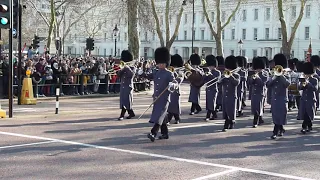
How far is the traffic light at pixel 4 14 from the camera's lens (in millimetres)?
14758

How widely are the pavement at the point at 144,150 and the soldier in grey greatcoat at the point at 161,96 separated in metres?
0.32

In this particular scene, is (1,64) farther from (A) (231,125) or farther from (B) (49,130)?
(A) (231,125)

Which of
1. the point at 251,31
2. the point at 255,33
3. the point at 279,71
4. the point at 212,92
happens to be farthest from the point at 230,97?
the point at 251,31

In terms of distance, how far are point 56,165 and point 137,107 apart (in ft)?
34.6

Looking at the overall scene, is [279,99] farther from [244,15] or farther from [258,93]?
[244,15]

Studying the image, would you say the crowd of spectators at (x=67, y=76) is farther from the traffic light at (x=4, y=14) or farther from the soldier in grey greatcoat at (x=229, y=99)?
the soldier in grey greatcoat at (x=229, y=99)

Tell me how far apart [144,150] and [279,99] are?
152 inches

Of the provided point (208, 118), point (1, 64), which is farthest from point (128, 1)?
point (208, 118)

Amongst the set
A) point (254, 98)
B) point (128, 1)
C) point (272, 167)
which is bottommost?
point (272, 167)

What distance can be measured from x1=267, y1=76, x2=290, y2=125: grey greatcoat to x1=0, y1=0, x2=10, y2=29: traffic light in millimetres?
7220

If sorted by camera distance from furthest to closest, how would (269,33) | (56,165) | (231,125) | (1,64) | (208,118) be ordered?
(269,33) → (1,64) → (208,118) → (231,125) → (56,165)

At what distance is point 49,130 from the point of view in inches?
513

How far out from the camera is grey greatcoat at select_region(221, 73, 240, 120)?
1337cm

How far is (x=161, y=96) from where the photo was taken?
38.2ft
